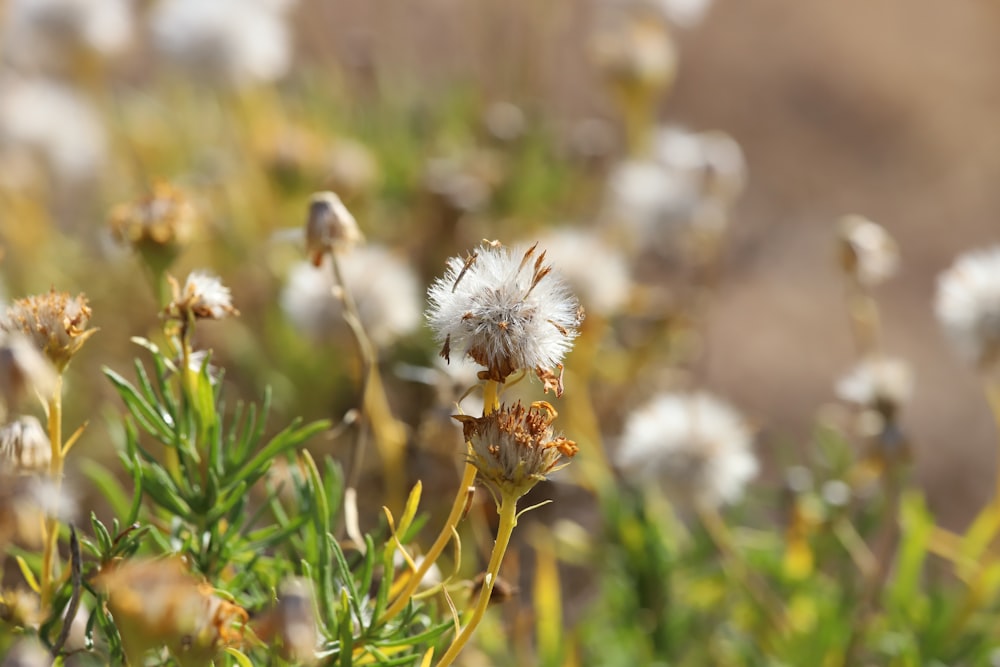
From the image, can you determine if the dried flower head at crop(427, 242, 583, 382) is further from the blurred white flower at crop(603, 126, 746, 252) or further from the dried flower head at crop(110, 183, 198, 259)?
the blurred white flower at crop(603, 126, 746, 252)

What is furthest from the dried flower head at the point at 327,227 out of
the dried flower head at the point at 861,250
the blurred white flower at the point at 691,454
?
the dried flower head at the point at 861,250

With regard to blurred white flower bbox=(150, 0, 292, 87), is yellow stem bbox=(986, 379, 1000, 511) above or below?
below

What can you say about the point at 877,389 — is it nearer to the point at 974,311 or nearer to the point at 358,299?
the point at 974,311

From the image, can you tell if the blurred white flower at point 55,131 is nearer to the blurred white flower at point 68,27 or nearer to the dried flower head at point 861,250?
the blurred white flower at point 68,27

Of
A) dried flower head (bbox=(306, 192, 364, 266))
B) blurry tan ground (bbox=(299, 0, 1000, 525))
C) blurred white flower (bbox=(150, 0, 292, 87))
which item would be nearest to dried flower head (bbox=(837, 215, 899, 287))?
dried flower head (bbox=(306, 192, 364, 266))

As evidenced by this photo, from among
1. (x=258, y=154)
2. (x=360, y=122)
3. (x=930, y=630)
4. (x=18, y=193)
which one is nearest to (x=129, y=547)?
(x=930, y=630)

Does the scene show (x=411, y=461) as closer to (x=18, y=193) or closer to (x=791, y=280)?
(x=18, y=193)
